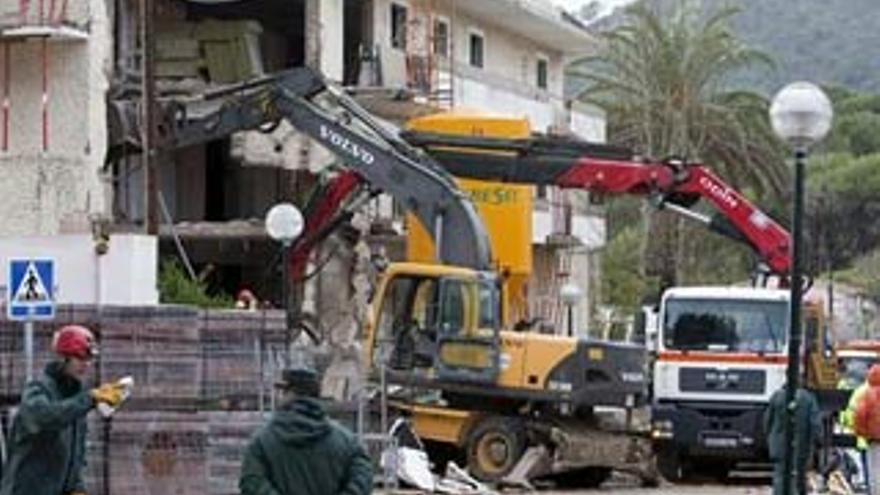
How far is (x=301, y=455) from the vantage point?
9.42m

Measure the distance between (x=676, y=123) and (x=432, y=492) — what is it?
32231 millimetres

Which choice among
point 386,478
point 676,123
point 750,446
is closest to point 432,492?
point 386,478

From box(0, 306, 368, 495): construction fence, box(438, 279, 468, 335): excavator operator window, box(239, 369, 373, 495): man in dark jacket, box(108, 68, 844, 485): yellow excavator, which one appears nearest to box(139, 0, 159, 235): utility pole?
box(108, 68, 844, 485): yellow excavator

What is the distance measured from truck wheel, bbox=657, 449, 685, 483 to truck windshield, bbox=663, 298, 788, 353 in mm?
1506

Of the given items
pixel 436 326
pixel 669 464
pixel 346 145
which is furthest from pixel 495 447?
pixel 346 145

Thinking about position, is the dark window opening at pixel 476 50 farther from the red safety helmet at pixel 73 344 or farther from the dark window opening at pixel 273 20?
the red safety helmet at pixel 73 344

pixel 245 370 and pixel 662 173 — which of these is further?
pixel 662 173

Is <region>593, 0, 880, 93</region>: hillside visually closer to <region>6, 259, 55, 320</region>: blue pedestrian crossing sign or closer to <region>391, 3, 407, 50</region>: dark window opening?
<region>391, 3, 407, 50</region>: dark window opening

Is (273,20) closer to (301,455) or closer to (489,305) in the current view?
(489,305)

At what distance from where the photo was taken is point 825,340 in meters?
30.9

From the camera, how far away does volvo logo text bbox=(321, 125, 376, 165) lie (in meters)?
30.0

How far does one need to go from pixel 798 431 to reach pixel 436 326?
8.95m

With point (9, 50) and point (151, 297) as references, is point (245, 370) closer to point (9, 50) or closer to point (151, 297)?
point (151, 297)

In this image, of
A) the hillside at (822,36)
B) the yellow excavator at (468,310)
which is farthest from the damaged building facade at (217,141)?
the hillside at (822,36)
